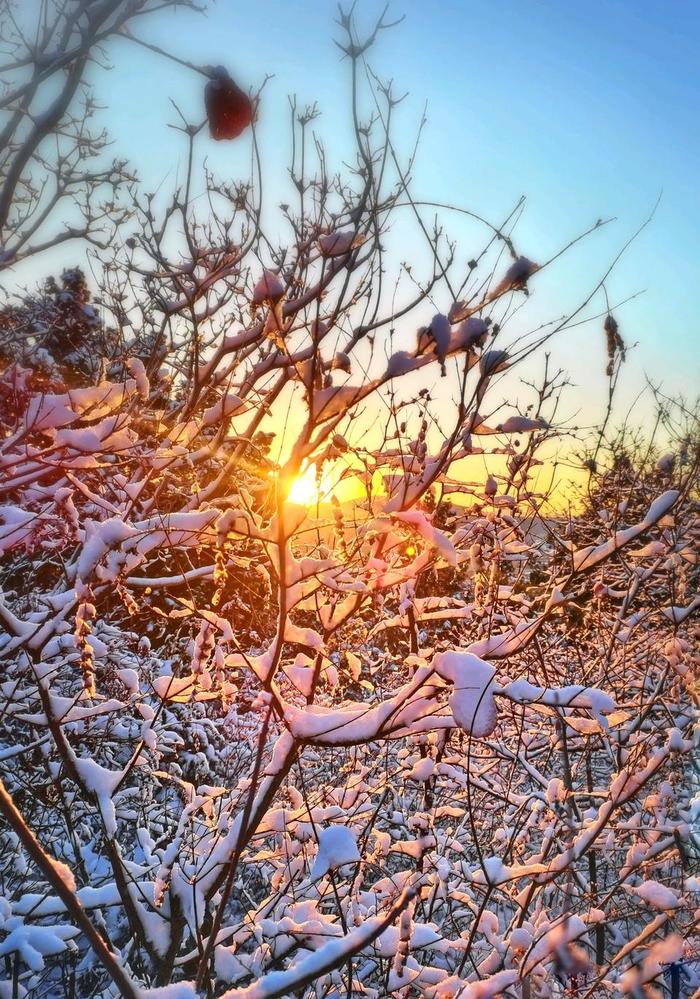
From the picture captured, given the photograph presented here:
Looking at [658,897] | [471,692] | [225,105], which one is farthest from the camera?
[658,897]

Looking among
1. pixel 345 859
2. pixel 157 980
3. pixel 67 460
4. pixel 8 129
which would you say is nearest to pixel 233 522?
pixel 67 460

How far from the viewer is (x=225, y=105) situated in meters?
2.33

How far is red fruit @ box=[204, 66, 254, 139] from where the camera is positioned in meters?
2.32

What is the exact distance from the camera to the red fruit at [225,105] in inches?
91.3

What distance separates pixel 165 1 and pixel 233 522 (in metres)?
2.68

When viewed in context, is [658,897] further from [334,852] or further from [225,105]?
[225,105]

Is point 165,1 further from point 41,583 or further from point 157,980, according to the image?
point 41,583

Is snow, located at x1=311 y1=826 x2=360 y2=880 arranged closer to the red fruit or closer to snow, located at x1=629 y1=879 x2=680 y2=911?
snow, located at x1=629 y1=879 x2=680 y2=911

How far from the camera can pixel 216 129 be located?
2.35 metres

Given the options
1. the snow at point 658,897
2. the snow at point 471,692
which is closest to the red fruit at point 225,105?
the snow at point 471,692

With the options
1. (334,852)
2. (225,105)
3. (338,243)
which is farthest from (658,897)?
(225,105)

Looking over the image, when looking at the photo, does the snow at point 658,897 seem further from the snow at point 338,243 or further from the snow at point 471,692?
the snow at point 338,243

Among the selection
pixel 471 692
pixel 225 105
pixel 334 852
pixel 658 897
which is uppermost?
pixel 225 105

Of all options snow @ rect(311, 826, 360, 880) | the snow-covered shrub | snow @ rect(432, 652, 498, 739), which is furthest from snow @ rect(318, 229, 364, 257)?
snow @ rect(311, 826, 360, 880)
